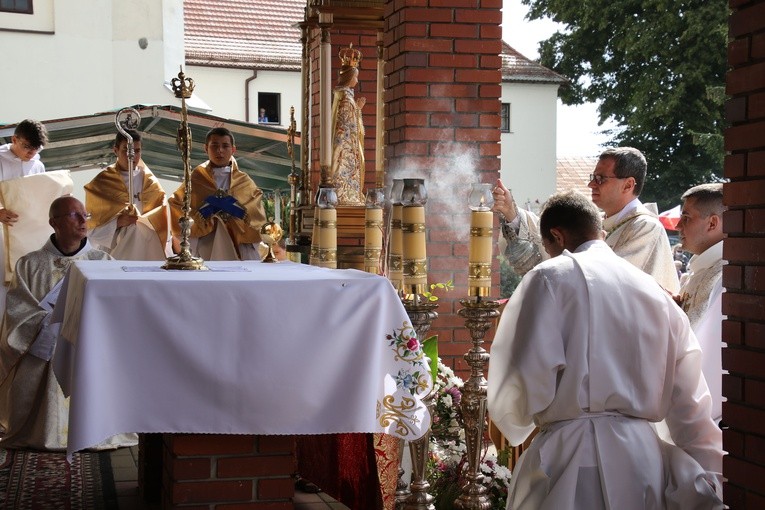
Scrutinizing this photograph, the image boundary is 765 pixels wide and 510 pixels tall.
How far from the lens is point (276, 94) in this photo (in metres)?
30.8

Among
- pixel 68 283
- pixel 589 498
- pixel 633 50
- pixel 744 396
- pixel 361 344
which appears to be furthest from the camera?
pixel 633 50

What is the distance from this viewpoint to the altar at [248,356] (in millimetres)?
3775

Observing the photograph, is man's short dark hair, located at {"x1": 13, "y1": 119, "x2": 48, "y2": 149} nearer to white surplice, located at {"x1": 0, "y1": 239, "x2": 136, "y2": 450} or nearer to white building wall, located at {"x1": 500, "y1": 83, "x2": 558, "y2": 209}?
white surplice, located at {"x1": 0, "y1": 239, "x2": 136, "y2": 450}

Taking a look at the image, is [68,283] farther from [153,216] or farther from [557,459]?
[153,216]

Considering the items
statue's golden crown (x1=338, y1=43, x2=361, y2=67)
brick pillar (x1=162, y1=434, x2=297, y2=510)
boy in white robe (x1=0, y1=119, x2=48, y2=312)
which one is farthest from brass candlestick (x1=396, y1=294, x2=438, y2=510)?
boy in white robe (x1=0, y1=119, x2=48, y2=312)

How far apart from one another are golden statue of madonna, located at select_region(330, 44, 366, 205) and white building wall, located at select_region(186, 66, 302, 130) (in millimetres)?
22878

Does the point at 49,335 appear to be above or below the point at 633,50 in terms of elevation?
below

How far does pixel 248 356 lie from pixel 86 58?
21.8 m

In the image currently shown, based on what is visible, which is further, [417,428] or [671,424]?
[417,428]

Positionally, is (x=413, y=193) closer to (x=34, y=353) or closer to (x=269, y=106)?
(x=34, y=353)

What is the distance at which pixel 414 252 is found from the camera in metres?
4.41

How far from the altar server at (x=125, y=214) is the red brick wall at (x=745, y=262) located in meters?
6.30

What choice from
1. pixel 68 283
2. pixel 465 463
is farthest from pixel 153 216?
pixel 465 463

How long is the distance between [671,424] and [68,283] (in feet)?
8.96
